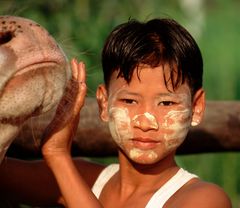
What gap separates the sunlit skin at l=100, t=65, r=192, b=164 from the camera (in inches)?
96.0

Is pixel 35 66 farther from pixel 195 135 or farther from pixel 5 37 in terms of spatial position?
pixel 195 135

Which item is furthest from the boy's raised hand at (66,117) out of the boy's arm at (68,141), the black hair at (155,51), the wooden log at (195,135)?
the wooden log at (195,135)

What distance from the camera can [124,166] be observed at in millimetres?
2648

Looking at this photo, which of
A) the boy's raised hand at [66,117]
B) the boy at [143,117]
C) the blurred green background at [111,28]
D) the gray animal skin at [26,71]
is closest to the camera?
the gray animal skin at [26,71]

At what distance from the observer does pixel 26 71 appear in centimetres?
196

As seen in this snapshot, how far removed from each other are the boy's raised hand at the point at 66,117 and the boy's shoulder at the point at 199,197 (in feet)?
1.18

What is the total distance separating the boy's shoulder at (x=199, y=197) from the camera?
8.11 ft

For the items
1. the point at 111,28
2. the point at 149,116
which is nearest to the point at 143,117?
the point at 149,116

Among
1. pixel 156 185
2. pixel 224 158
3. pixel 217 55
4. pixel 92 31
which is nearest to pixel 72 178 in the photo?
pixel 156 185

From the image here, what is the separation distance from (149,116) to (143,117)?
18 mm

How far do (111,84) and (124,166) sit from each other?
0.26 meters

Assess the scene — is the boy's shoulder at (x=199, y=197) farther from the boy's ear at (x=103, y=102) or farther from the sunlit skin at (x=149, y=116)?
the boy's ear at (x=103, y=102)

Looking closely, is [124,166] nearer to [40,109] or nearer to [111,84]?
[111,84]

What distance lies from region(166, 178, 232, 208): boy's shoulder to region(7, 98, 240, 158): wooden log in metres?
0.60
